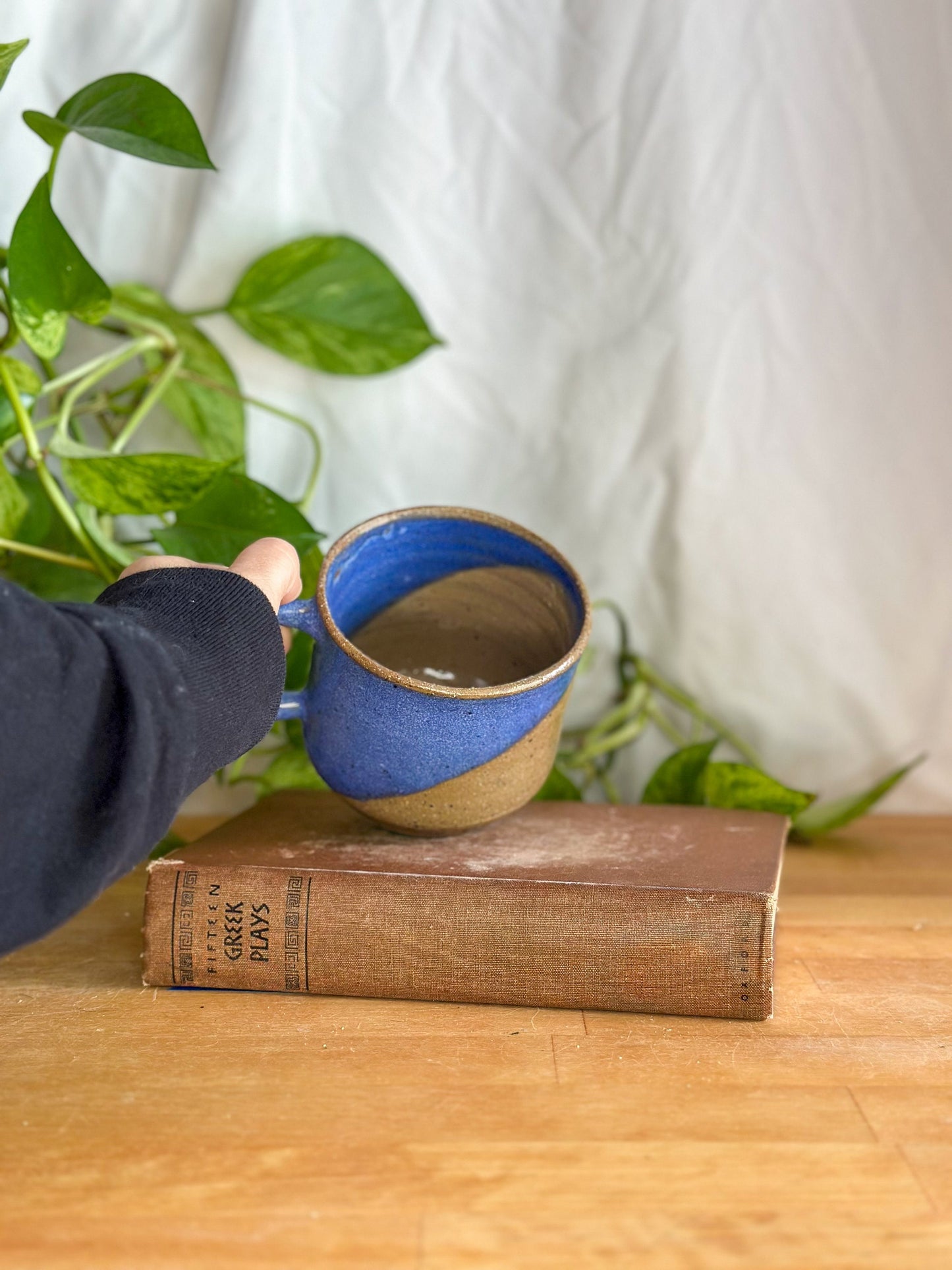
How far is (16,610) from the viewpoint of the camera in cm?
46

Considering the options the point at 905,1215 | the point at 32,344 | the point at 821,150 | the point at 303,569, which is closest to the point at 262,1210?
the point at 905,1215

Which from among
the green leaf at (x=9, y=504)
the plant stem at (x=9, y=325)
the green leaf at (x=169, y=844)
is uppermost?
the plant stem at (x=9, y=325)

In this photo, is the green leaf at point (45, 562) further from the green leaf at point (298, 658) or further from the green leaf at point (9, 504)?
the green leaf at point (298, 658)

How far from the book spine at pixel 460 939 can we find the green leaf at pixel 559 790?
0.27 m

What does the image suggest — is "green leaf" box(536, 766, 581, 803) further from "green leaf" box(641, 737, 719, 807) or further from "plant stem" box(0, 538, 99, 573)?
"plant stem" box(0, 538, 99, 573)

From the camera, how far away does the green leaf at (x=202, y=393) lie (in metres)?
0.92

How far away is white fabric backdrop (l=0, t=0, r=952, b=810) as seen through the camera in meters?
0.91

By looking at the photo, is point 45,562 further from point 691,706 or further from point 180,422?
point 691,706

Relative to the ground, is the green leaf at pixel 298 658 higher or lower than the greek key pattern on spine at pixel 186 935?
higher

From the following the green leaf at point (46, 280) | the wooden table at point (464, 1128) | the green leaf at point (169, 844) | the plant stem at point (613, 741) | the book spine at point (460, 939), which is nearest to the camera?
the wooden table at point (464, 1128)

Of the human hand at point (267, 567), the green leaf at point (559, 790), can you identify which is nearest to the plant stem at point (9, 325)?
the human hand at point (267, 567)

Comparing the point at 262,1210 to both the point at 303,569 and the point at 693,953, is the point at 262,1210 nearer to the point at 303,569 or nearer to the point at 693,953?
the point at 693,953

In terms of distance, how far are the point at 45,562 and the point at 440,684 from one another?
15.2 inches

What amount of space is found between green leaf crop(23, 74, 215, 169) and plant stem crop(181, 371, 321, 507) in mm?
249
